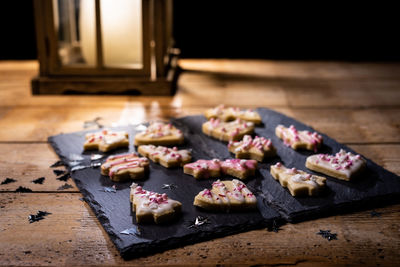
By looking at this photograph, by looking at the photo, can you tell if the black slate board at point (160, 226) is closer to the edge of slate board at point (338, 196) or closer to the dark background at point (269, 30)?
the edge of slate board at point (338, 196)

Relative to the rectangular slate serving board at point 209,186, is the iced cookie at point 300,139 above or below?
above

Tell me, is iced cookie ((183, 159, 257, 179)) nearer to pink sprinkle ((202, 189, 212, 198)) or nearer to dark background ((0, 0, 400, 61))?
pink sprinkle ((202, 189, 212, 198))

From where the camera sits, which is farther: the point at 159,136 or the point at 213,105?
the point at 213,105

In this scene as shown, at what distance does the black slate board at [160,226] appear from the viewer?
107 centimetres

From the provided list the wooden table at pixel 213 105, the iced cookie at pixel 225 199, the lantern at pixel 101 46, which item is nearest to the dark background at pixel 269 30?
the wooden table at pixel 213 105

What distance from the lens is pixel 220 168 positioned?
1.36 m

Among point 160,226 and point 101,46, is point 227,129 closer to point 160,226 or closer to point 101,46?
point 160,226

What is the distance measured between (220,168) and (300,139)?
320mm

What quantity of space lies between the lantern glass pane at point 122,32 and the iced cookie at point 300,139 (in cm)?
79

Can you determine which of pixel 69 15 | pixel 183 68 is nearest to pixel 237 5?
pixel 183 68

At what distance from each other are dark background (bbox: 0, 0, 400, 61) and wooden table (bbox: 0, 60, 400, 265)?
17 cm

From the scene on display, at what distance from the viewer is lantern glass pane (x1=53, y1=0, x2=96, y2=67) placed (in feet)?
6.75

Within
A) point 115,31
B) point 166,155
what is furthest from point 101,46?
point 166,155

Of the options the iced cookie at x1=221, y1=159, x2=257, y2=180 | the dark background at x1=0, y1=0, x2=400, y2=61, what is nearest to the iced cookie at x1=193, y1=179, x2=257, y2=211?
the iced cookie at x1=221, y1=159, x2=257, y2=180
